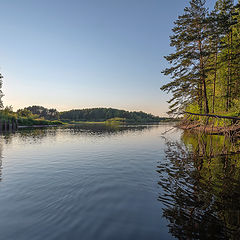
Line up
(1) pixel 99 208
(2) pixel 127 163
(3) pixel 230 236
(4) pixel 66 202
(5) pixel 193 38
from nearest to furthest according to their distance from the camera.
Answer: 1. (3) pixel 230 236
2. (1) pixel 99 208
3. (4) pixel 66 202
4. (2) pixel 127 163
5. (5) pixel 193 38

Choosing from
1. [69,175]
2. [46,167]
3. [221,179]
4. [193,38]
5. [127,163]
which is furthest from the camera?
[193,38]

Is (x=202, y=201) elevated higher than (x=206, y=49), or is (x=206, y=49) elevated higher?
(x=206, y=49)

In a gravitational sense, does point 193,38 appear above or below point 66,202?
above

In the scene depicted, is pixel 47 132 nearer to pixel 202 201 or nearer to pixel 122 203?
pixel 122 203

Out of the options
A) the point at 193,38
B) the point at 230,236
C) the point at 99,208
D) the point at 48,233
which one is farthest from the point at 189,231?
the point at 193,38

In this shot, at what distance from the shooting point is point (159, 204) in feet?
25.1

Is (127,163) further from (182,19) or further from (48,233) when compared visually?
(182,19)

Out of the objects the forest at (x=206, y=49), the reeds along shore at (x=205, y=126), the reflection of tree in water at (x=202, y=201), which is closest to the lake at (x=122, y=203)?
the reflection of tree in water at (x=202, y=201)

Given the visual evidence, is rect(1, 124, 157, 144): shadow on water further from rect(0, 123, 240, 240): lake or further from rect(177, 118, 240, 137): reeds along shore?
rect(177, 118, 240, 137): reeds along shore

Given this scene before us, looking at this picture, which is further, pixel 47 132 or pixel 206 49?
pixel 47 132

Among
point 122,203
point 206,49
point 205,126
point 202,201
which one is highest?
point 206,49

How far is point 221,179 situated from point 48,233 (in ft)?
34.8

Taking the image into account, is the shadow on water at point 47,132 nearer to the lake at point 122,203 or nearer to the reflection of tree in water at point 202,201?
the lake at point 122,203

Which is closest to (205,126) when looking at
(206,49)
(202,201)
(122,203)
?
(202,201)
